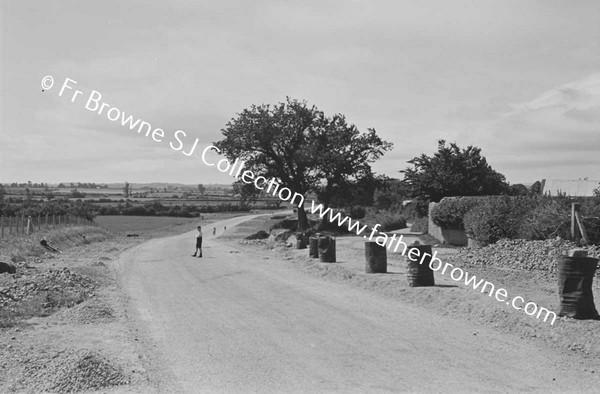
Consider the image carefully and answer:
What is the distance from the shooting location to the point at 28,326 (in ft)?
42.1

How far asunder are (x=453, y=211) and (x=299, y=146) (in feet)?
74.9

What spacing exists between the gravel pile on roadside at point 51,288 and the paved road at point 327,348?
5.41 feet

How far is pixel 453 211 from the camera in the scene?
3075cm

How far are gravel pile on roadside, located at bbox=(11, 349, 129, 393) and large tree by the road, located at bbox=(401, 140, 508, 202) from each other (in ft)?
97.7

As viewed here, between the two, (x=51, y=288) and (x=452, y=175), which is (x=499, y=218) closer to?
(x=452, y=175)

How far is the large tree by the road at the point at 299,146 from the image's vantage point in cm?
4972

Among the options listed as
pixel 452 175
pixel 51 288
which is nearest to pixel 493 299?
pixel 51 288

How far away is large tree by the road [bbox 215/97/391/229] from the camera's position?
1957 inches

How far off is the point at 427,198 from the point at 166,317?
86.3 ft

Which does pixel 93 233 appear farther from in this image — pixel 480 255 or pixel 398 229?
pixel 480 255

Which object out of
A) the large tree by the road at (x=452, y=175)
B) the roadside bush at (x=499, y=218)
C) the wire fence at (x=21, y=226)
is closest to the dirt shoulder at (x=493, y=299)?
the roadside bush at (x=499, y=218)

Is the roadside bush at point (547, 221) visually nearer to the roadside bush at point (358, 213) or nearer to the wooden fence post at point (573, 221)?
the wooden fence post at point (573, 221)

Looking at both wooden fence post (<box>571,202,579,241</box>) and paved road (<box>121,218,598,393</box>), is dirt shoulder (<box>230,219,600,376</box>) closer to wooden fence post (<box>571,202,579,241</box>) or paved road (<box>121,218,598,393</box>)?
paved road (<box>121,218,598,393</box>)

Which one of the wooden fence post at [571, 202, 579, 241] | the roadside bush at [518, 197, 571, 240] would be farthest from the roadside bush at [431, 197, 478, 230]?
the wooden fence post at [571, 202, 579, 241]
